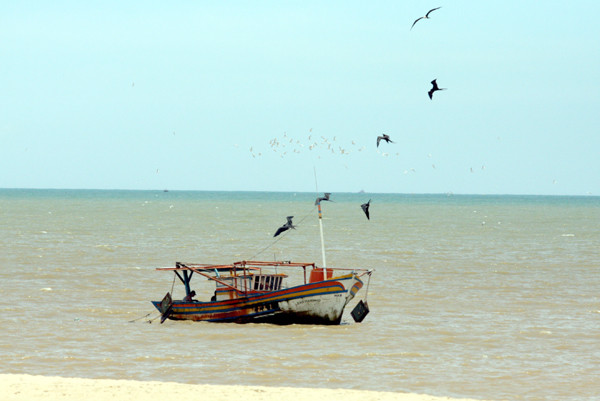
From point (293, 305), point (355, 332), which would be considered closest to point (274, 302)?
point (293, 305)

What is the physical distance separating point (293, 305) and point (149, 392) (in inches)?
411

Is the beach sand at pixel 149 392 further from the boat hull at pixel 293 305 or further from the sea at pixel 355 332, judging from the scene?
the boat hull at pixel 293 305

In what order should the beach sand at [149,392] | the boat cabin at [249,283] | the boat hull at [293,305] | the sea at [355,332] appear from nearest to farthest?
the beach sand at [149,392] → the sea at [355,332] → the boat hull at [293,305] → the boat cabin at [249,283]

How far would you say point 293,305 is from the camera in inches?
988

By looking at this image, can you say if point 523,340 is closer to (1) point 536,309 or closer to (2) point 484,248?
(1) point 536,309

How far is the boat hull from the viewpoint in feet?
81.5

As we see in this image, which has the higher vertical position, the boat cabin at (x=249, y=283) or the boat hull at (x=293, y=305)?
the boat cabin at (x=249, y=283)

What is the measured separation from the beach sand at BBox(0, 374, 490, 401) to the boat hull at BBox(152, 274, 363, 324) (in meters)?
8.85

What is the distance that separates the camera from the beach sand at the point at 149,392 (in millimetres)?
14500

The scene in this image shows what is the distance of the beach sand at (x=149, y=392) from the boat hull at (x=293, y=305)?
885cm

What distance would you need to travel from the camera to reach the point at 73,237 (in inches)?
2480

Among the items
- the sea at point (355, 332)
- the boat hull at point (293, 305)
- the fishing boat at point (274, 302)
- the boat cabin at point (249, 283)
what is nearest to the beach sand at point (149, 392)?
the sea at point (355, 332)

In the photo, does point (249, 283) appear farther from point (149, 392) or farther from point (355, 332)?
point (149, 392)

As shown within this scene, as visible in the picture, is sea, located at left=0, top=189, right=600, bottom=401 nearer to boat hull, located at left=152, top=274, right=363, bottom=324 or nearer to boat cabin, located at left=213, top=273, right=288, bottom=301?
boat hull, located at left=152, top=274, right=363, bottom=324
